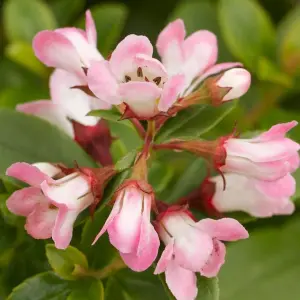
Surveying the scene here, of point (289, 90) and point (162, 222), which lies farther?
point (289, 90)

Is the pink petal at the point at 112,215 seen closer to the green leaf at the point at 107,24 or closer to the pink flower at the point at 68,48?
the pink flower at the point at 68,48

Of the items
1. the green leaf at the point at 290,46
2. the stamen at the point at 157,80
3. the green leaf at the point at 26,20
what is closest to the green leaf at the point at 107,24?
the green leaf at the point at 26,20

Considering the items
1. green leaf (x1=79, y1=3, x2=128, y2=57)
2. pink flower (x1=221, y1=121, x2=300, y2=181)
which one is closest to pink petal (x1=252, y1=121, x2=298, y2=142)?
pink flower (x1=221, y1=121, x2=300, y2=181)

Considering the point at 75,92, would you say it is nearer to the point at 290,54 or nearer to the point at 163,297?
the point at 163,297

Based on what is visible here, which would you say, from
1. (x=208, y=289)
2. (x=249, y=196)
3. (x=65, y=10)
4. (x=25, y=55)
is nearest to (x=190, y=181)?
(x=249, y=196)

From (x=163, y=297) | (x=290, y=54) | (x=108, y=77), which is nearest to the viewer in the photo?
(x=108, y=77)

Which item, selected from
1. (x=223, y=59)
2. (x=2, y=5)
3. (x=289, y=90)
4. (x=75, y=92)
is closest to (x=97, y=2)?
(x=2, y=5)
